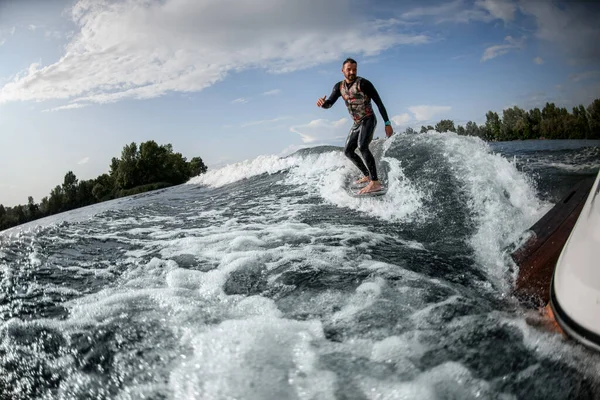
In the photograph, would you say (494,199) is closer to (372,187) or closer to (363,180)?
(372,187)

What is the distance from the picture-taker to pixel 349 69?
19.3 ft

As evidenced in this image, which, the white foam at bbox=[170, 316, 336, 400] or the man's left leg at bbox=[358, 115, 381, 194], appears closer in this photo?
the white foam at bbox=[170, 316, 336, 400]

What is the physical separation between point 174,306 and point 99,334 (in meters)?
0.46

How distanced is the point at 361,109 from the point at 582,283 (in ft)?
15.3

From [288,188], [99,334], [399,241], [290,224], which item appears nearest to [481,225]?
[399,241]

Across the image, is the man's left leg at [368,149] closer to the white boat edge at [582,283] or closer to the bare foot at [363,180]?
the bare foot at [363,180]

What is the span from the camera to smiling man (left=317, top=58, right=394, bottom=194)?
19.5 feet

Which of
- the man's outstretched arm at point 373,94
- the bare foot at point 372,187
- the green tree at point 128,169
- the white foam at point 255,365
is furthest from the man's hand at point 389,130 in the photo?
the green tree at point 128,169

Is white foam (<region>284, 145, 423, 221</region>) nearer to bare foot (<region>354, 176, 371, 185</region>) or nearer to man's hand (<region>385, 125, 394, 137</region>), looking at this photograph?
bare foot (<region>354, 176, 371, 185</region>)

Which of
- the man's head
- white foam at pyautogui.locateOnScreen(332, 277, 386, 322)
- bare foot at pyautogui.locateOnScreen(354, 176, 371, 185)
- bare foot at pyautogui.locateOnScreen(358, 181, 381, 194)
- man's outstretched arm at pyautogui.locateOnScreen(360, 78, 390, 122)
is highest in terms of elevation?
the man's head

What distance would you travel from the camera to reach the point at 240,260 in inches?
136

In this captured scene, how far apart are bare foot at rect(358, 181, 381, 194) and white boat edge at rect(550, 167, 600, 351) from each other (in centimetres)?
389

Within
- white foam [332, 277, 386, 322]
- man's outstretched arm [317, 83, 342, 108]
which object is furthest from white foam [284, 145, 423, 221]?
white foam [332, 277, 386, 322]

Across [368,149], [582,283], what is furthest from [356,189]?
[582,283]
